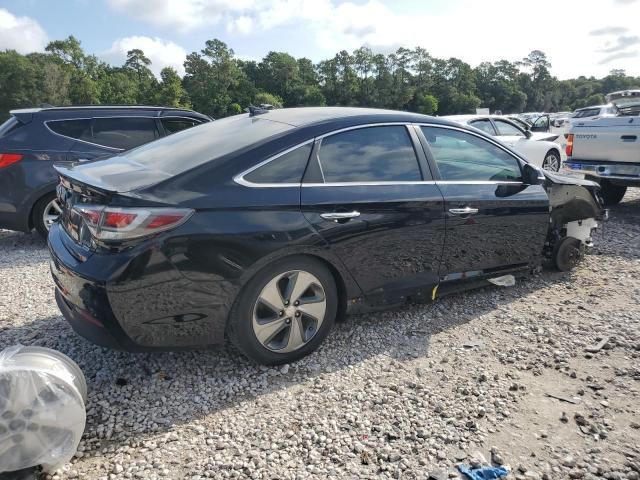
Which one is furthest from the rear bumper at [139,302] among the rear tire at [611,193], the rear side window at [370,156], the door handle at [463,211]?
the rear tire at [611,193]

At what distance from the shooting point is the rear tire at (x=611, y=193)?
831 centimetres

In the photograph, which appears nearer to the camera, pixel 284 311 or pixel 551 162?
pixel 284 311

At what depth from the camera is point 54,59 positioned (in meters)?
80.3

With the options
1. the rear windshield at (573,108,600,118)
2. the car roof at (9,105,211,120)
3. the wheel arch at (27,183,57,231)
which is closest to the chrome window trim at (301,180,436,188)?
the wheel arch at (27,183,57,231)

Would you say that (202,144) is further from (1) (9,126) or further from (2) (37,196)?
(1) (9,126)

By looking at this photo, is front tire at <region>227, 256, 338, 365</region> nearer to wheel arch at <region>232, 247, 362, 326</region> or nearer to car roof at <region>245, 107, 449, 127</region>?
wheel arch at <region>232, 247, 362, 326</region>

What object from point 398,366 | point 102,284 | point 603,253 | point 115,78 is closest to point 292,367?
point 398,366

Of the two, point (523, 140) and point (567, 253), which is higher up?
point (523, 140)

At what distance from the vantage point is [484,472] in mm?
2266

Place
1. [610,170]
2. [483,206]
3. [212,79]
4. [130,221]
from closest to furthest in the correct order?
[130,221] → [483,206] → [610,170] → [212,79]

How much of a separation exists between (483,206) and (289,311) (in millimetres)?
1888

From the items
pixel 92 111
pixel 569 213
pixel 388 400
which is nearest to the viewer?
pixel 388 400

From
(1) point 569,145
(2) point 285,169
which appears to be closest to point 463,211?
(2) point 285,169

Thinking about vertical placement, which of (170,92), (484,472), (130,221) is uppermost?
(170,92)
